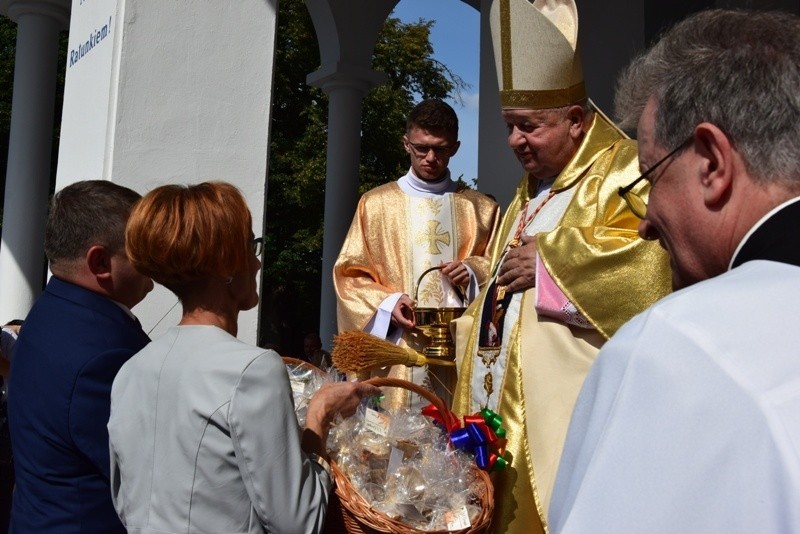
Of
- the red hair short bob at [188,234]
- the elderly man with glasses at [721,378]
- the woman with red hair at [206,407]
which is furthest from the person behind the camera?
the red hair short bob at [188,234]

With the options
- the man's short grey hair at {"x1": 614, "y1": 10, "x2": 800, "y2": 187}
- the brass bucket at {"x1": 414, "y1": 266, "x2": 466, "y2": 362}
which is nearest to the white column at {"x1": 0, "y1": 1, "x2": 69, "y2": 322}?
the brass bucket at {"x1": 414, "y1": 266, "x2": 466, "y2": 362}

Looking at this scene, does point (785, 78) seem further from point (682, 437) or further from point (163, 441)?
point (163, 441)

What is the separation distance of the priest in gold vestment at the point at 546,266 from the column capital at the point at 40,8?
682 cm

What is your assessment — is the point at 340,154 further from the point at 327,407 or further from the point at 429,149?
the point at 327,407

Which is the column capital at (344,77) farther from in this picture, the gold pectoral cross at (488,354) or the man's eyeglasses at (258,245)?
the man's eyeglasses at (258,245)

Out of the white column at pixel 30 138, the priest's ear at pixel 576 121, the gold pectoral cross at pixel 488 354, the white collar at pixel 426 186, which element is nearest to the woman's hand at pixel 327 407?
the gold pectoral cross at pixel 488 354

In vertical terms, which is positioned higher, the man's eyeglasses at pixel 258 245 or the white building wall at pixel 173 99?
the white building wall at pixel 173 99

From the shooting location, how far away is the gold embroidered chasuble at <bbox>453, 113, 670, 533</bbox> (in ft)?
9.93

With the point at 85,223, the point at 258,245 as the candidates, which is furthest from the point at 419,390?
the point at 85,223

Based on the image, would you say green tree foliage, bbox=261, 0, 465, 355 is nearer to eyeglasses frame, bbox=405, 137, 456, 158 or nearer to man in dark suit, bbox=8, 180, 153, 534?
eyeglasses frame, bbox=405, 137, 456, 158

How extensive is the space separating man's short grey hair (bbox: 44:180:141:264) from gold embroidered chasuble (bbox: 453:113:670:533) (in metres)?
1.36

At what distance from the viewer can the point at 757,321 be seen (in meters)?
0.89

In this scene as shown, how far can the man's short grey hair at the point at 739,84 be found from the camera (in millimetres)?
1137

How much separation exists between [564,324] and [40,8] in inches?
307
